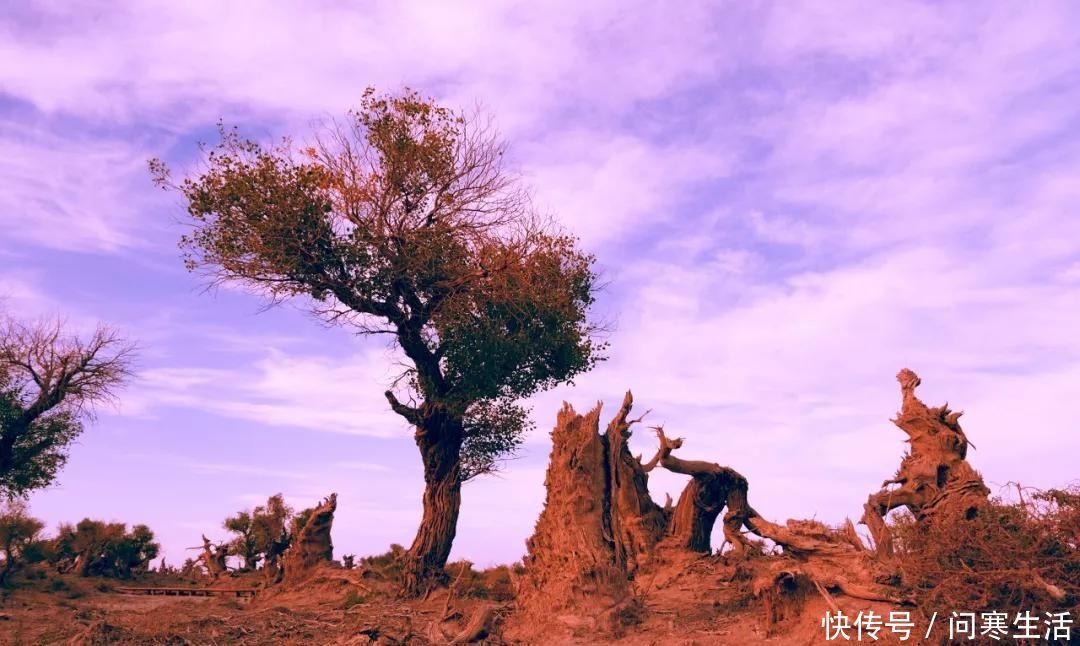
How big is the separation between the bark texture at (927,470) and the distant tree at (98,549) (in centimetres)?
3890

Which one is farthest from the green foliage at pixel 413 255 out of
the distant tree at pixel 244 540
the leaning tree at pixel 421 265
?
the distant tree at pixel 244 540

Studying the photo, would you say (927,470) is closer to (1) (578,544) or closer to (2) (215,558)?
(1) (578,544)

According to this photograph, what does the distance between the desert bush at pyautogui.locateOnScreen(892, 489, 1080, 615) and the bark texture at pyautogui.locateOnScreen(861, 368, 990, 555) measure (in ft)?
25.6

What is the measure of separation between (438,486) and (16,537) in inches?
931

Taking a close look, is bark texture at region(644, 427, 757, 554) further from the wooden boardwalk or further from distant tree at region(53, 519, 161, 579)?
distant tree at region(53, 519, 161, 579)

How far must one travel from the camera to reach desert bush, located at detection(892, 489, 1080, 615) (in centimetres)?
1638

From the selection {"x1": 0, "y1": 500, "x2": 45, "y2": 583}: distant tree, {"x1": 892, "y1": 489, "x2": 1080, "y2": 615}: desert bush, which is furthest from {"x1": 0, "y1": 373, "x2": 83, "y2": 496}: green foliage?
{"x1": 892, "y1": 489, "x2": 1080, "y2": 615}: desert bush

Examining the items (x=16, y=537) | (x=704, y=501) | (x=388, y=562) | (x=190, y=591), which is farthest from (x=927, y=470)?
(x=16, y=537)

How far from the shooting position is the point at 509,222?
32281mm

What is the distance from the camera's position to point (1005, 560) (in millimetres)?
16609

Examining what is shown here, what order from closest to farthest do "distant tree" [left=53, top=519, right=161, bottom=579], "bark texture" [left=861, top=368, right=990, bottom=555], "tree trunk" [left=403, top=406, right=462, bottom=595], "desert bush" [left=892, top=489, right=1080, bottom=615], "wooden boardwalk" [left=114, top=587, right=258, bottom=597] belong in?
"desert bush" [left=892, top=489, right=1080, bottom=615]
"bark texture" [left=861, top=368, right=990, bottom=555]
"tree trunk" [left=403, top=406, right=462, bottom=595]
"wooden boardwalk" [left=114, top=587, right=258, bottom=597]
"distant tree" [left=53, top=519, right=161, bottom=579]

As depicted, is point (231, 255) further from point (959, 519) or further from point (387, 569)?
point (959, 519)

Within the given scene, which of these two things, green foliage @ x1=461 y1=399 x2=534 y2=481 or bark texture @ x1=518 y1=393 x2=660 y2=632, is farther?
green foliage @ x1=461 y1=399 x2=534 y2=481

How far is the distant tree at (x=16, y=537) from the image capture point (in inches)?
1613
